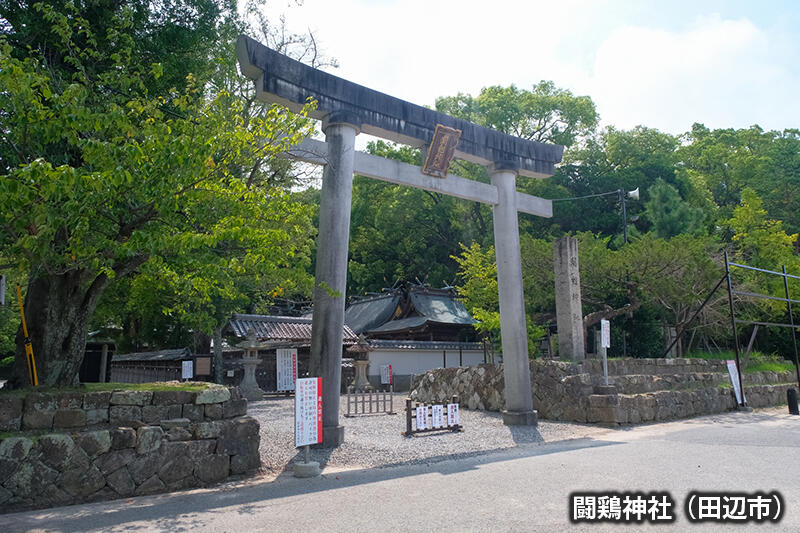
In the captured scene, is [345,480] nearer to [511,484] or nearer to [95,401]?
[511,484]

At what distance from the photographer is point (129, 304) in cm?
1852

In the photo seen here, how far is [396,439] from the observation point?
32.4 feet

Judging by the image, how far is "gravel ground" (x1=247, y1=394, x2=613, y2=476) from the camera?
25.9 ft

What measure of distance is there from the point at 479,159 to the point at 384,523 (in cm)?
919

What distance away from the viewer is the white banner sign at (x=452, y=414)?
10.9 metres

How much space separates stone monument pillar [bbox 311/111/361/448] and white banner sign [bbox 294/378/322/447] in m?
1.39

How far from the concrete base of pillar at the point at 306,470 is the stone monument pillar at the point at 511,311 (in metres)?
5.93

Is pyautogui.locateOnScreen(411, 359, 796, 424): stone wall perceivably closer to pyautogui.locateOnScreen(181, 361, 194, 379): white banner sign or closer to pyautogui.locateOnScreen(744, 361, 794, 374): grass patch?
pyautogui.locateOnScreen(744, 361, 794, 374): grass patch

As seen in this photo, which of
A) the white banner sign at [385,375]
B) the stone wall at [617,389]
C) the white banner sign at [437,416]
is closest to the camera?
the white banner sign at [437,416]

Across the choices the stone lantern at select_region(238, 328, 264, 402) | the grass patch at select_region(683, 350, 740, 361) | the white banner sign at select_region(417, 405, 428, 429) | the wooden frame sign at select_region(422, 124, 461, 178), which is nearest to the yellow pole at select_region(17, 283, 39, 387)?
the white banner sign at select_region(417, 405, 428, 429)

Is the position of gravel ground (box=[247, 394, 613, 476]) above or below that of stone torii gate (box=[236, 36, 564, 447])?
below

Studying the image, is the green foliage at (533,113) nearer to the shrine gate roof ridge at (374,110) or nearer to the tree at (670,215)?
the tree at (670,215)

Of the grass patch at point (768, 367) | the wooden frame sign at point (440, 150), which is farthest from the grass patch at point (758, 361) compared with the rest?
the wooden frame sign at point (440, 150)

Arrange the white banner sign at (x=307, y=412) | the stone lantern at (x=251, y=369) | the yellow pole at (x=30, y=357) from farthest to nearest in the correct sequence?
the stone lantern at (x=251, y=369), the white banner sign at (x=307, y=412), the yellow pole at (x=30, y=357)
